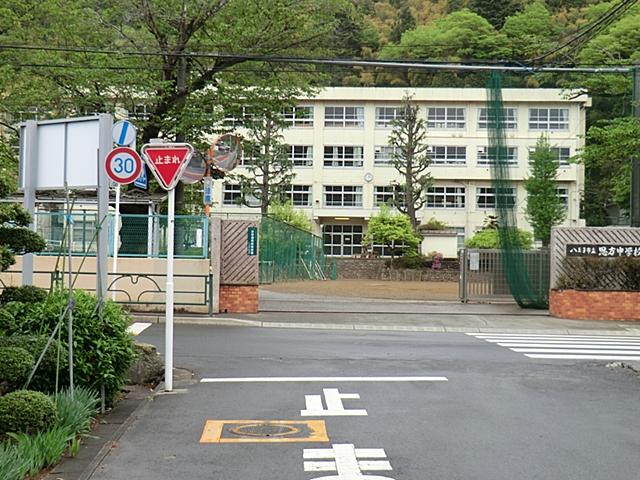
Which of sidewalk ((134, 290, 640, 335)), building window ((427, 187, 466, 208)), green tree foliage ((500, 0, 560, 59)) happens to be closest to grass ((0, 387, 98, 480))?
sidewalk ((134, 290, 640, 335))

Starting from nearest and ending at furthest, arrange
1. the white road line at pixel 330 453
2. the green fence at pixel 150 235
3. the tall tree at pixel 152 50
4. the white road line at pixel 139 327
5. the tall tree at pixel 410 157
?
the white road line at pixel 330 453
the white road line at pixel 139 327
the green fence at pixel 150 235
the tall tree at pixel 152 50
the tall tree at pixel 410 157

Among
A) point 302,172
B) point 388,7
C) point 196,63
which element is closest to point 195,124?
point 196,63

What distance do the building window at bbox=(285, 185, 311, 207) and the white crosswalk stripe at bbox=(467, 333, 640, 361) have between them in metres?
46.0

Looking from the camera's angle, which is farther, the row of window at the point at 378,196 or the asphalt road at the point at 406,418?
the row of window at the point at 378,196

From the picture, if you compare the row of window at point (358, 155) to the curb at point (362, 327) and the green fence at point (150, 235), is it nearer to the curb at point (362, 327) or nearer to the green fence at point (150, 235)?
the green fence at point (150, 235)

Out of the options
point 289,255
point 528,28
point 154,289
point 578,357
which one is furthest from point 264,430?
point 528,28

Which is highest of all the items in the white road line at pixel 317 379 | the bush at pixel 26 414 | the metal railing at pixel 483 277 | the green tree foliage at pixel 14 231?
the green tree foliage at pixel 14 231

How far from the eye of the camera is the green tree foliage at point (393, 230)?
5547 centimetres

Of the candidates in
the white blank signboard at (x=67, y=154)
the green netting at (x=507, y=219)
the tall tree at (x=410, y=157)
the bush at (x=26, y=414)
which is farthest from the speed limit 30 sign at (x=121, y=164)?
the tall tree at (x=410, y=157)

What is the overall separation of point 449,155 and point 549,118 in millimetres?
7807

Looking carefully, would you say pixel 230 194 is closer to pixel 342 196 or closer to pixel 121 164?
pixel 342 196

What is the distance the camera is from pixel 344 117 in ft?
210

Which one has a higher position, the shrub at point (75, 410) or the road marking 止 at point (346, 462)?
the shrub at point (75, 410)

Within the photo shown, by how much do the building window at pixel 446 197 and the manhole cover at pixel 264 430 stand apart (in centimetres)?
5714
